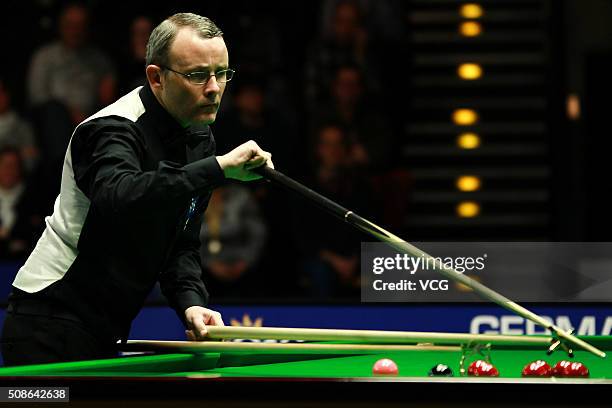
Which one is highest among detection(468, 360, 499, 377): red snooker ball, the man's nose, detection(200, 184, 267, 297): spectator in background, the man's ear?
the man's ear

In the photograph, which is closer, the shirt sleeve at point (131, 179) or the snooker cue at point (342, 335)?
the shirt sleeve at point (131, 179)

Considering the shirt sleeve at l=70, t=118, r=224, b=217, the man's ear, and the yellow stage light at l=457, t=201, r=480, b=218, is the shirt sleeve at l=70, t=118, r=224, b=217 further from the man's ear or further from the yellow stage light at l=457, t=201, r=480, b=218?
the yellow stage light at l=457, t=201, r=480, b=218

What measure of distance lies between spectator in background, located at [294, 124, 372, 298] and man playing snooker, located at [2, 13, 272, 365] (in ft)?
12.1

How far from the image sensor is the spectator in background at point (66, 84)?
7.78 m

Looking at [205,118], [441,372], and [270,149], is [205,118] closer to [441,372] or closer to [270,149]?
[441,372]

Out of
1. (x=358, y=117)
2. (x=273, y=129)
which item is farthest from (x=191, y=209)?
(x=358, y=117)

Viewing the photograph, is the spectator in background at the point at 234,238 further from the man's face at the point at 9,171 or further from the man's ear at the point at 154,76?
the man's ear at the point at 154,76

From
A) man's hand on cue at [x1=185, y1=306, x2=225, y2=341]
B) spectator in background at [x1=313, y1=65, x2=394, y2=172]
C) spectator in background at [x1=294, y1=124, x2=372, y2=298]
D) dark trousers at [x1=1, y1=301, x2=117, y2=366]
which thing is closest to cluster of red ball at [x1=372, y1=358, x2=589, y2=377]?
man's hand on cue at [x1=185, y1=306, x2=225, y2=341]

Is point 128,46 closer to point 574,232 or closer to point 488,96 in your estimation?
point 488,96

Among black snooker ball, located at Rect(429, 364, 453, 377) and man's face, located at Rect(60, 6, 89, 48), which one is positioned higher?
man's face, located at Rect(60, 6, 89, 48)

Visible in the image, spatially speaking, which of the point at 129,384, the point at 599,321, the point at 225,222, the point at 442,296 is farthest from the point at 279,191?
the point at 129,384

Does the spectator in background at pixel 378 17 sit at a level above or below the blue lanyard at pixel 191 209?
above

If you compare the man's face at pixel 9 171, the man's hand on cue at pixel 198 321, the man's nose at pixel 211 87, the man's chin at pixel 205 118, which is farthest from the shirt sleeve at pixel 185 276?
the man's face at pixel 9 171

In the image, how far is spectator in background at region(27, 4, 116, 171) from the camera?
778 cm
